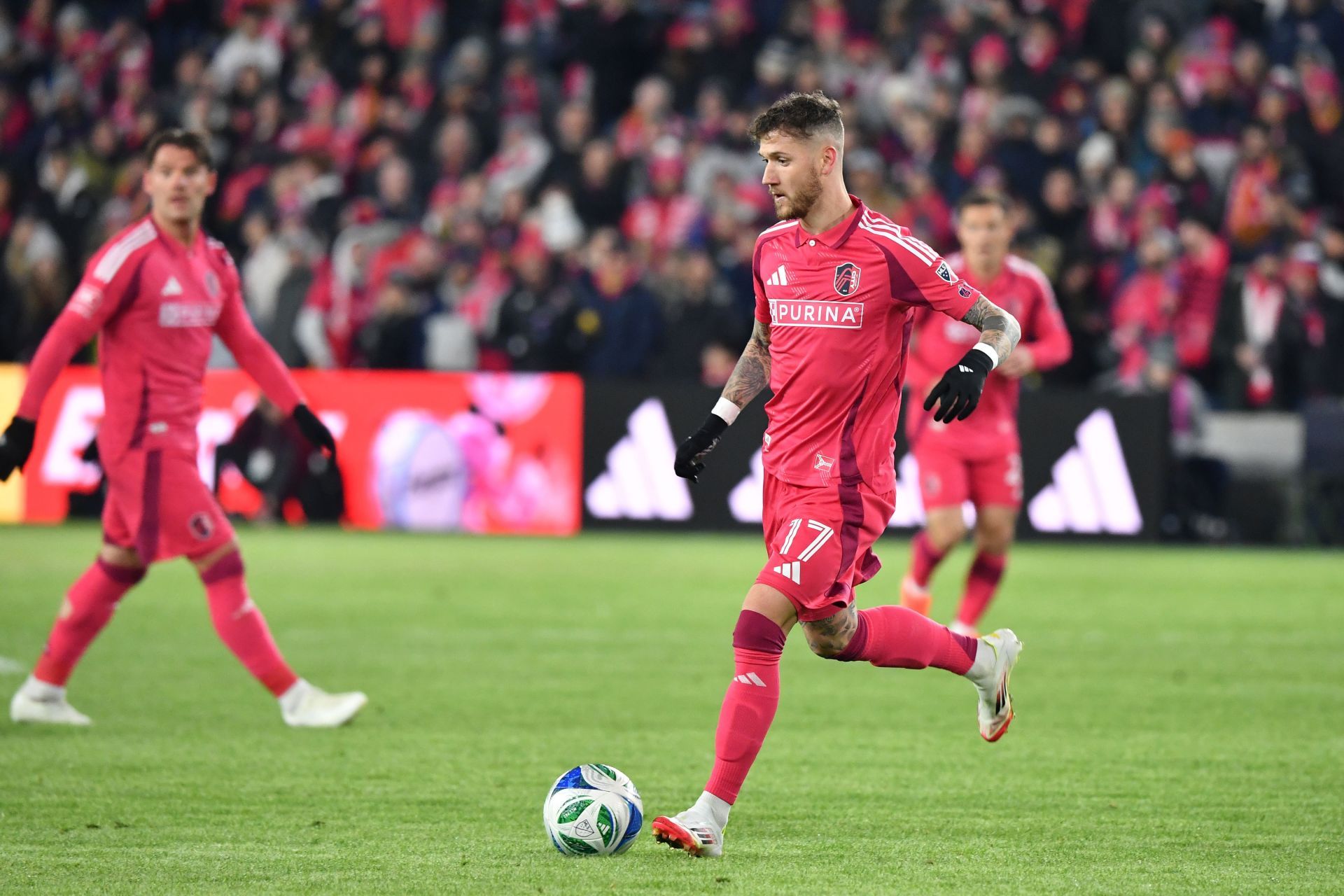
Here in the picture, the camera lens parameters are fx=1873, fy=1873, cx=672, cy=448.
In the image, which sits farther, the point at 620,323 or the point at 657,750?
the point at 620,323

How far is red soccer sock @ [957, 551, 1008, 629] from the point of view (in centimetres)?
974

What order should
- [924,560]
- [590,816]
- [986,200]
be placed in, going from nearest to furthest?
[590,816]
[986,200]
[924,560]

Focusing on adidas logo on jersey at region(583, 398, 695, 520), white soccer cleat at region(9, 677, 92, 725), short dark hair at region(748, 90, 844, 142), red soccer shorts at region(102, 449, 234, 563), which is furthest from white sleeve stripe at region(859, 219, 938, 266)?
adidas logo on jersey at region(583, 398, 695, 520)

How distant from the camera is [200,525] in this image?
7293 millimetres

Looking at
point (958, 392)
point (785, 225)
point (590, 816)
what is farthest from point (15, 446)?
point (958, 392)

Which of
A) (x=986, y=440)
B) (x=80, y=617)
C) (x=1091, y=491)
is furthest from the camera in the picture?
(x=1091, y=491)

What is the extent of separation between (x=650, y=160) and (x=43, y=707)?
12548 millimetres

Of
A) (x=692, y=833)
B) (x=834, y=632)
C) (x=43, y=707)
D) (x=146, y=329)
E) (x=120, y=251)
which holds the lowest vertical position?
(x=43, y=707)

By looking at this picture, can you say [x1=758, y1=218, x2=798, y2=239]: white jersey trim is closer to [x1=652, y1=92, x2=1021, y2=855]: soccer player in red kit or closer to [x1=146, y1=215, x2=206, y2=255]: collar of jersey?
[x1=652, y1=92, x2=1021, y2=855]: soccer player in red kit

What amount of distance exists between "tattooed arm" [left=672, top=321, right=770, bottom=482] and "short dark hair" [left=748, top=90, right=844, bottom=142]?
65cm

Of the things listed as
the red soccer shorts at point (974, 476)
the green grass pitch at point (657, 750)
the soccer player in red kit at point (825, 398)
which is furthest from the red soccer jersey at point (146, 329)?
the red soccer shorts at point (974, 476)

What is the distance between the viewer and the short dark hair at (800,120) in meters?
5.37

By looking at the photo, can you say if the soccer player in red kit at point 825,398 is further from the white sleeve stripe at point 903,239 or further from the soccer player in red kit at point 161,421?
the soccer player in red kit at point 161,421

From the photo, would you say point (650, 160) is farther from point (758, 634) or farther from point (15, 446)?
point (758, 634)
